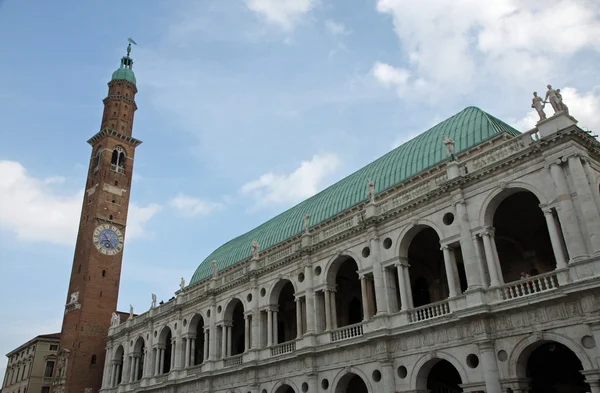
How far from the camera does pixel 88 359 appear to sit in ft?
188

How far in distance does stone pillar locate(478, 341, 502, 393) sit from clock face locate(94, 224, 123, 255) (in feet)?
164

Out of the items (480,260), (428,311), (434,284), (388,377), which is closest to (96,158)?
(434,284)

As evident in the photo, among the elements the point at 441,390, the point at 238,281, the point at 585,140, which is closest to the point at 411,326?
the point at 441,390

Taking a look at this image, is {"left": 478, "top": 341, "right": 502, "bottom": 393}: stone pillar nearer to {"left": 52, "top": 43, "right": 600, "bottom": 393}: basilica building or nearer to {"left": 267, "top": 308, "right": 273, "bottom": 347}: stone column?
{"left": 52, "top": 43, "right": 600, "bottom": 393}: basilica building

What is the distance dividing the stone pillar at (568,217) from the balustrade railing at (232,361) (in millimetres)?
24674

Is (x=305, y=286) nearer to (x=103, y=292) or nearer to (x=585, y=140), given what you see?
(x=585, y=140)

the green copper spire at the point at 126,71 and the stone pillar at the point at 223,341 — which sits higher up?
the green copper spire at the point at 126,71

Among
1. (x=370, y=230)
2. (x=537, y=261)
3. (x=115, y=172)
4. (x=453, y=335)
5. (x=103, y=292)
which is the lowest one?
(x=453, y=335)

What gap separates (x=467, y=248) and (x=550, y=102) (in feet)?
25.0

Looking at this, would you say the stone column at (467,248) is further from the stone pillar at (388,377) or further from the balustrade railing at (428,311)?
the stone pillar at (388,377)

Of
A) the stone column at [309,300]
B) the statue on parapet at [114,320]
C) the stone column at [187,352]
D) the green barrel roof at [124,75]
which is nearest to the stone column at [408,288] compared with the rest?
the stone column at [309,300]

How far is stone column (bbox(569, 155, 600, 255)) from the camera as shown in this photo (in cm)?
2044

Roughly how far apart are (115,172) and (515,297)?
2175 inches

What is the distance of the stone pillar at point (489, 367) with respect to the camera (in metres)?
21.9
